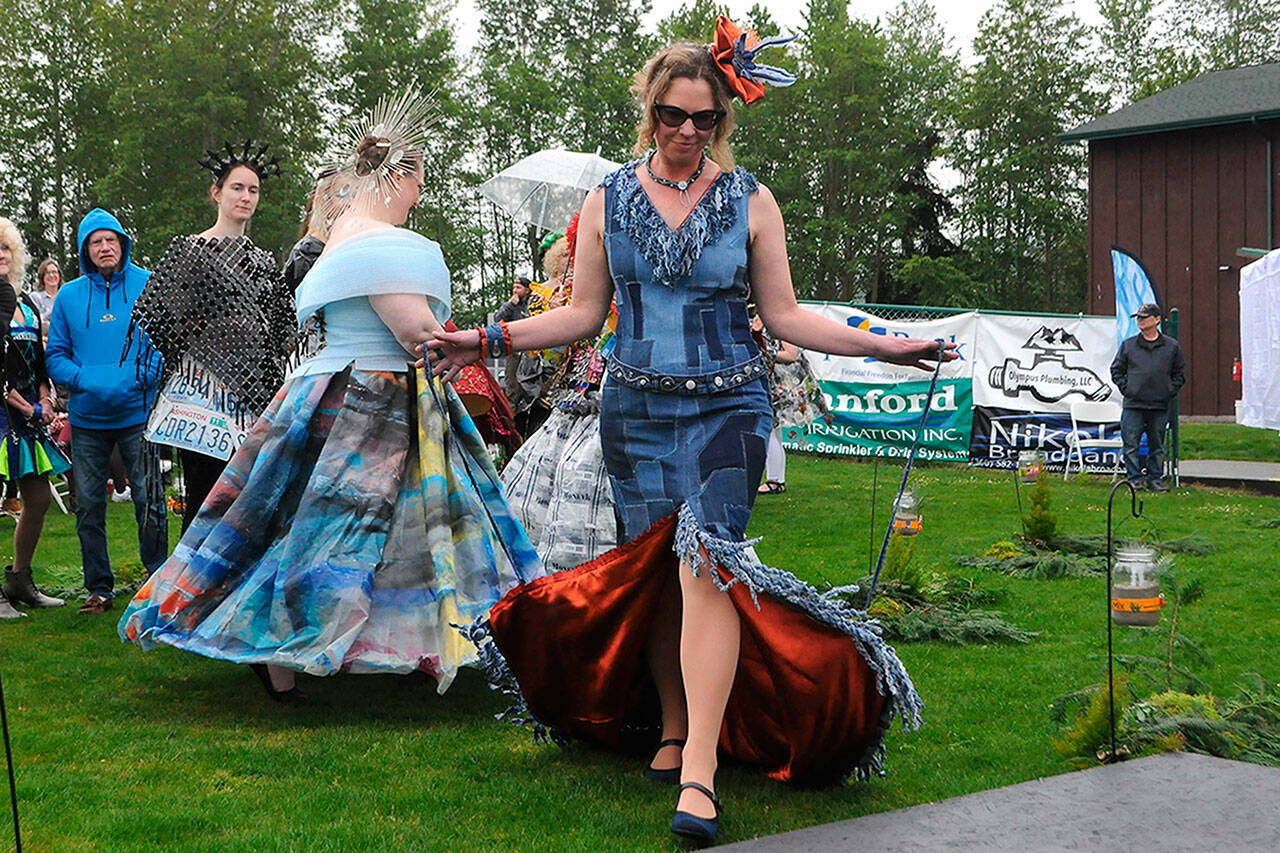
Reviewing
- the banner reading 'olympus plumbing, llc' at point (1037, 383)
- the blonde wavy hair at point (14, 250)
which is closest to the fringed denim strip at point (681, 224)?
the blonde wavy hair at point (14, 250)

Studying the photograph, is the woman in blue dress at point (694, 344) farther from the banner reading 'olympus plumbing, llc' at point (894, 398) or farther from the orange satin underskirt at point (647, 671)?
the banner reading 'olympus plumbing, llc' at point (894, 398)

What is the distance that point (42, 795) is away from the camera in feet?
11.3

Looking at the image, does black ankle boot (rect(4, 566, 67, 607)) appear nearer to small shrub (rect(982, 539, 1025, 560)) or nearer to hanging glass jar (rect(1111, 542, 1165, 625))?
hanging glass jar (rect(1111, 542, 1165, 625))

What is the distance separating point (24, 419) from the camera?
6.63 meters

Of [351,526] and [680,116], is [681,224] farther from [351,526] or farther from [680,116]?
[351,526]

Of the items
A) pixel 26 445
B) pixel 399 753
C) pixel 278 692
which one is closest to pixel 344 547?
pixel 278 692

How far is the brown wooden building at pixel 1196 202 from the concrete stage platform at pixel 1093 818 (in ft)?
73.7

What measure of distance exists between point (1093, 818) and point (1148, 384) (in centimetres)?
1133

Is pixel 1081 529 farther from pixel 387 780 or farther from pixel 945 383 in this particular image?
pixel 387 780

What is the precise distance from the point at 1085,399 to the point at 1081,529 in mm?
5648

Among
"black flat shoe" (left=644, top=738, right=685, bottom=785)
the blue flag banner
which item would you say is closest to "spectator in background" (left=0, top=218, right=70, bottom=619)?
"black flat shoe" (left=644, top=738, right=685, bottom=785)

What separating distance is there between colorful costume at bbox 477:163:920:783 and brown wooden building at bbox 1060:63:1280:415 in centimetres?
2264

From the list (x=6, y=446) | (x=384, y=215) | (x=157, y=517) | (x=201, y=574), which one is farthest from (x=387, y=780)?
(x=6, y=446)

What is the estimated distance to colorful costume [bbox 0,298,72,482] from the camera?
6520 millimetres
